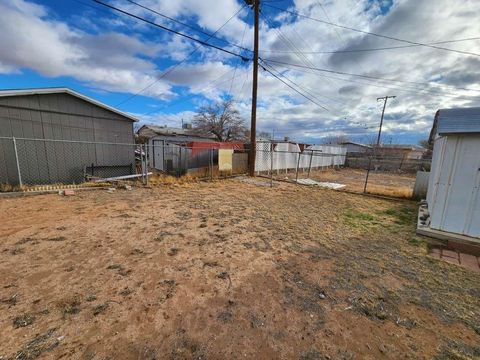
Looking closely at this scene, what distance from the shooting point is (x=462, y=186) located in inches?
158

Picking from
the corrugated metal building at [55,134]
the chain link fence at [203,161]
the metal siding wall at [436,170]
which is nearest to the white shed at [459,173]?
the metal siding wall at [436,170]

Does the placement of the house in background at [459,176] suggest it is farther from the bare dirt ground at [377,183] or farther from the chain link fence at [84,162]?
the chain link fence at [84,162]

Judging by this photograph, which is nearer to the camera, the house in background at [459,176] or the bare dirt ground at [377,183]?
the house in background at [459,176]

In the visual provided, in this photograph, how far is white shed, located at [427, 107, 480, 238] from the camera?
12.7 feet

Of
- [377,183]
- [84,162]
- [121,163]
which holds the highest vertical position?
[84,162]

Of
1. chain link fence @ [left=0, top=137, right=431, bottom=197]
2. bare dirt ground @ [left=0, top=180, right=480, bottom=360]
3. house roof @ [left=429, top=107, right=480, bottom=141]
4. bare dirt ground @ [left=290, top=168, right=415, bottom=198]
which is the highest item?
house roof @ [left=429, top=107, right=480, bottom=141]

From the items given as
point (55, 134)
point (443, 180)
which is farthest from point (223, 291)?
point (55, 134)

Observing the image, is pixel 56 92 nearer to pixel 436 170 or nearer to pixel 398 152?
pixel 436 170

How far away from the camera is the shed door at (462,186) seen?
3.90 m

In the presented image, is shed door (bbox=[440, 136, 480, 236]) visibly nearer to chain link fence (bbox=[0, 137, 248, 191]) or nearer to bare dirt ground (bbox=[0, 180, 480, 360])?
bare dirt ground (bbox=[0, 180, 480, 360])

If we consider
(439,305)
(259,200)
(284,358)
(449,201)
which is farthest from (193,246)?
(449,201)

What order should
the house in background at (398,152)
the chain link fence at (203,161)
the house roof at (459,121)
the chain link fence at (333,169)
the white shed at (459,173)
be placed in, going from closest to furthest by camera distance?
the house roof at (459,121) < the white shed at (459,173) < the chain link fence at (333,169) < the chain link fence at (203,161) < the house in background at (398,152)

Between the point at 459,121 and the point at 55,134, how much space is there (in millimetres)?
12712

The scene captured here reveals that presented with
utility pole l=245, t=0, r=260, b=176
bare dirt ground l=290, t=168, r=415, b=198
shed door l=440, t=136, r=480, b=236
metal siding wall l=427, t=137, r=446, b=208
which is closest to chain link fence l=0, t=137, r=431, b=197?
bare dirt ground l=290, t=168, r=415, b=198
